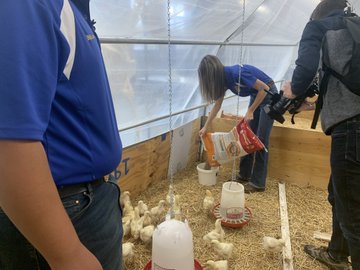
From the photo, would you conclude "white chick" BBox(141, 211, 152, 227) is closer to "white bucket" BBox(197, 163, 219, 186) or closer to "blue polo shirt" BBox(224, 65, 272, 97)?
"white bucket" BBox(197, 163, 219, 186)

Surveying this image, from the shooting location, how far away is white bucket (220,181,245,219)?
76.6 inches

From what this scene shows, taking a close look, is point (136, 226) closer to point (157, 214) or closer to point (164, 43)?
point (157, 214)

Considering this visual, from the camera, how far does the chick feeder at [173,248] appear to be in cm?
104

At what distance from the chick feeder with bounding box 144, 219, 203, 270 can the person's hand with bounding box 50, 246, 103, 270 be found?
572 mm

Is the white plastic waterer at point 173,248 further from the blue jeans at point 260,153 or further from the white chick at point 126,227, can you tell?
the blue jeans at point 260,153

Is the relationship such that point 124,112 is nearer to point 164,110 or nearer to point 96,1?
point 164,110

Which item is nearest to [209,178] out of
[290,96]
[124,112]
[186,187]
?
[186,187]

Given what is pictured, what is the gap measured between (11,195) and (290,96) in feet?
4.69

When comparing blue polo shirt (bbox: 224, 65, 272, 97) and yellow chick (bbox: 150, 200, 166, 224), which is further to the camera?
blue polo shirt (bbox: 224, 65, 272, 97)

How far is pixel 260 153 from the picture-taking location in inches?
98.8

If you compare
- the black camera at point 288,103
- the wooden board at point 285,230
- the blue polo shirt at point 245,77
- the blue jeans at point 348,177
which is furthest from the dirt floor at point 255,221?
the blue polo shirt at point 245,77

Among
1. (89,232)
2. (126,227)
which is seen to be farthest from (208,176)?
(89,232)

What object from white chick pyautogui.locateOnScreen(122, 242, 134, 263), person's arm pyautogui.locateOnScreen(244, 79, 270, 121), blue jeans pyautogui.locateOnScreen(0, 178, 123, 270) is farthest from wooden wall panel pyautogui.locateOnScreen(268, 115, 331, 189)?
blue jeans pyautogui.locateOnScreen(0, 178, 123, 270)

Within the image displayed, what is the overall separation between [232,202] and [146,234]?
0.60 meters
